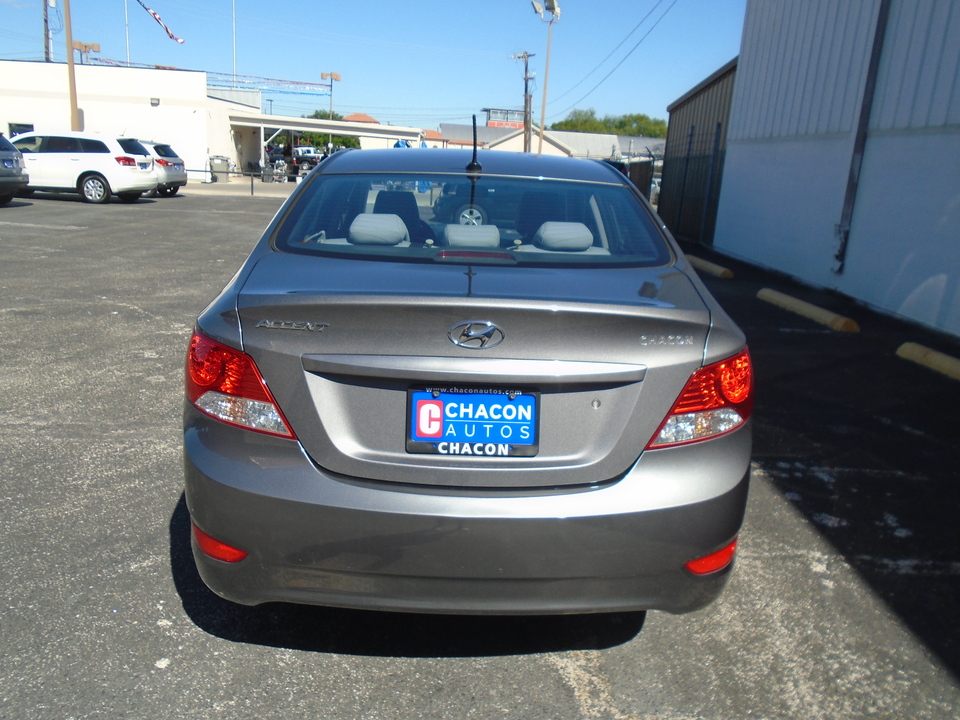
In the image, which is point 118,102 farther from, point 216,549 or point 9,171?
point 216,549

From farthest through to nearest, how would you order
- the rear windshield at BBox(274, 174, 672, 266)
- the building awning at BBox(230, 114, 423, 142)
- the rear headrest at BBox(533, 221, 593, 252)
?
the building awning at BBox(230, 114, 423, 142)
the rear headrest at BBox(533, 221, 593, 252)
the rear windshield at BBox(274, 174, 672, 266)

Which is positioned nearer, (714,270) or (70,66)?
(714,270)

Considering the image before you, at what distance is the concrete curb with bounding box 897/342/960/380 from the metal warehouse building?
47.5 inches

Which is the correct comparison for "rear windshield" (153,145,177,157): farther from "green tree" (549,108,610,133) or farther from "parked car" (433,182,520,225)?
"green tree" (549,108,610,133)

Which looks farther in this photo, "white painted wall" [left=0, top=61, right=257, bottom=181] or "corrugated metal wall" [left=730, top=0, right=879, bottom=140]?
"white painted wall" [left=0, top=61, right=257, bottom=181]

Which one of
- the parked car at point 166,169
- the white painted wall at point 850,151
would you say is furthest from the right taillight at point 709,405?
the parked car at point 166,169

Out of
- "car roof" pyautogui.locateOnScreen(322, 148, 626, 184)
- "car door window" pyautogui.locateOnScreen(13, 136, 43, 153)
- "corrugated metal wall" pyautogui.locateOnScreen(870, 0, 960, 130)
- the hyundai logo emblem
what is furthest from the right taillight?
"car door window" pyautogui.locateOnScreen(13, 136, 43, 153)

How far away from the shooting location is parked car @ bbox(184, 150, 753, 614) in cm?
206

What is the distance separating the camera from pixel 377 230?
2.86 m

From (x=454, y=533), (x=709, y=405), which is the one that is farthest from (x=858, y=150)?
(x=454, y=533)

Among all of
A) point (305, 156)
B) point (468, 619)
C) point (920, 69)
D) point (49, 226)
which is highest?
point (920, 69)

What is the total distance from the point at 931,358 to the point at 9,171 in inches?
696

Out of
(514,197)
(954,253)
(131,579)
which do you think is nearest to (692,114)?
(954,253)

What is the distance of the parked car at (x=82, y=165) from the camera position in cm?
Result: 2050
